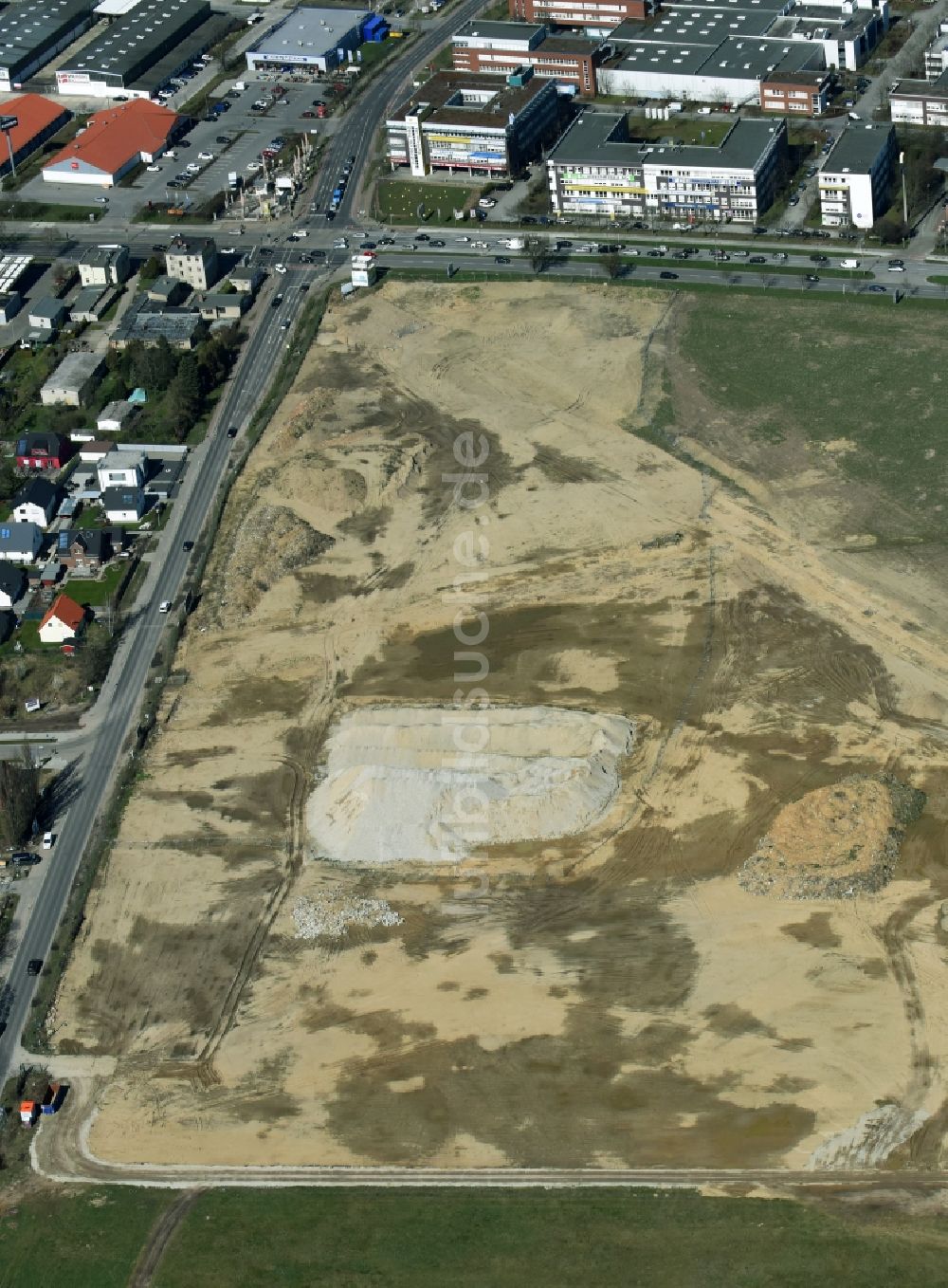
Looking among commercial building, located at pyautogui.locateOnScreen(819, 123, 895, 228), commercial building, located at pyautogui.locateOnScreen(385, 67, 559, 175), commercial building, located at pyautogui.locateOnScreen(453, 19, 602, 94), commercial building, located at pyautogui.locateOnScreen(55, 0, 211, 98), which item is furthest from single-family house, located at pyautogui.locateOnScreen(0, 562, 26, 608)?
commercial building, located at pyautogui.locateOnScreen(453, 19, 602, 94)

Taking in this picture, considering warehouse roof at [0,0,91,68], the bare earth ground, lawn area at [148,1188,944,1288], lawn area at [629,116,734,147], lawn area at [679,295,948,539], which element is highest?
warehouse roof at [0,0,91,68]

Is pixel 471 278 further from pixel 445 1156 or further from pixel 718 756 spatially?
pixel 445 1156

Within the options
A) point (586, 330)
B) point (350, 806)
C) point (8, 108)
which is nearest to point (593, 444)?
point (586, 330)

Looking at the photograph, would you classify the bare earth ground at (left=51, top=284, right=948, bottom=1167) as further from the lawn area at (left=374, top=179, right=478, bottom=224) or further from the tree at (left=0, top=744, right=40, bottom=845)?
the lawn area at (left=374, top=179, right=478, bottom=224)

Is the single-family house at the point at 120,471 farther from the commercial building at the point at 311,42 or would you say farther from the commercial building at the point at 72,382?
the commercial building at the point at 311,42

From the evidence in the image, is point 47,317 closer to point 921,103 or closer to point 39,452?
point 39,452

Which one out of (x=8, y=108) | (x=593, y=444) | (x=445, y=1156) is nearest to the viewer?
(x=445, y=1156)

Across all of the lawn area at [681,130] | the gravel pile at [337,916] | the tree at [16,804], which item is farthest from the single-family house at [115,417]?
the lawn area at [681,130]
